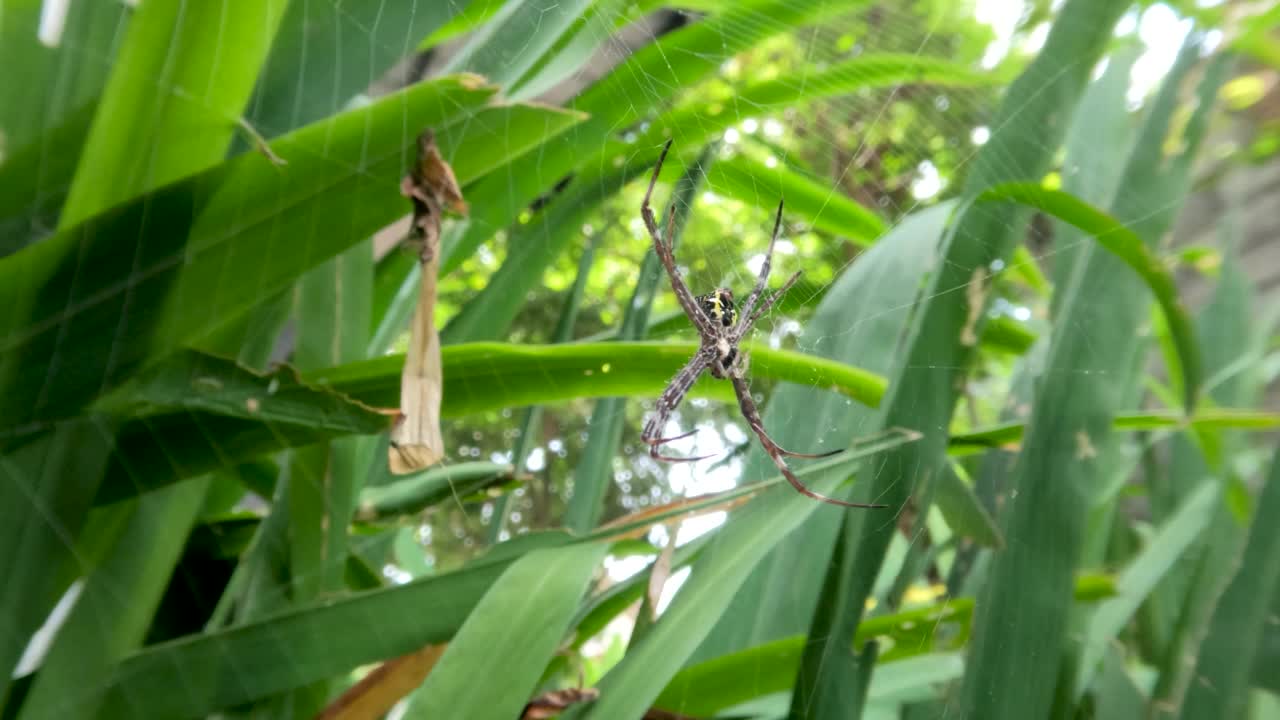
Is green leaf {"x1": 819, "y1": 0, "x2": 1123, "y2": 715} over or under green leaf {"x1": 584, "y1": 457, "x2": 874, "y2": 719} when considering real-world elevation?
over

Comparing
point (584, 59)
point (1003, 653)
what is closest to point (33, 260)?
point (584, 59)

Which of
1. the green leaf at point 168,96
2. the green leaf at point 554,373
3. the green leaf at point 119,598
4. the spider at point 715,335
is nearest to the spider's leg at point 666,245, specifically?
the spider at point 715,335

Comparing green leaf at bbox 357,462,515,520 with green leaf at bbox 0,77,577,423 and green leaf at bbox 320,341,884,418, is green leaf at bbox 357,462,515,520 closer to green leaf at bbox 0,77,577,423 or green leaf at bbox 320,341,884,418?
green leaf at bbox 320,341,884,418

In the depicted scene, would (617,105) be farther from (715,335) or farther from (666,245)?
(715,335)

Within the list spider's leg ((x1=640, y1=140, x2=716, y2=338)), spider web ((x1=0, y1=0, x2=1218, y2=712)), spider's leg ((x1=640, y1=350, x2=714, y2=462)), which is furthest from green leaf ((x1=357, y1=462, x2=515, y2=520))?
spider's leg ((x1=640, y1=140, x2=716, y2=338))

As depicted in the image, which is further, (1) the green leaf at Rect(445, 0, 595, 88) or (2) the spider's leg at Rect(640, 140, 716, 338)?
(2) the spider's leg at Rect(640, 140, 716, 338)

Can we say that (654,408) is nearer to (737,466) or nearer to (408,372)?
(737,466)

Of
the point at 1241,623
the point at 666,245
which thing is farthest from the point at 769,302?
the point at 1241,623
